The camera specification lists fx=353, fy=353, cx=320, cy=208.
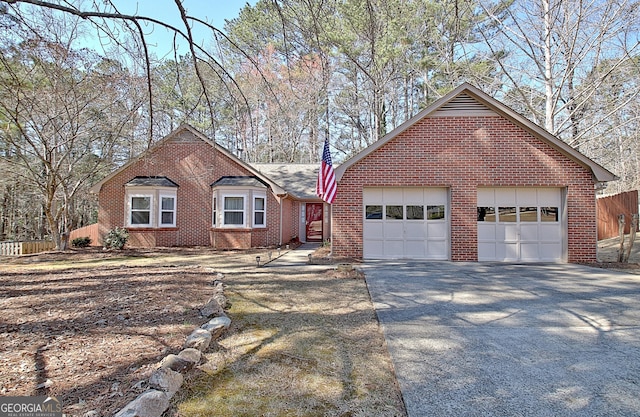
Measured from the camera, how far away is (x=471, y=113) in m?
11.1

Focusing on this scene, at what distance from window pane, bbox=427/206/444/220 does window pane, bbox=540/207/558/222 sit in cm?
305

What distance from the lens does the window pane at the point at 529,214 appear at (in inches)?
434

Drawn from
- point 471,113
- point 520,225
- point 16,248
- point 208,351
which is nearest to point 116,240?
point 16,248

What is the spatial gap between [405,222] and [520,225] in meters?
3.53

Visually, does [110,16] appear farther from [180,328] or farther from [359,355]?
[359,355]

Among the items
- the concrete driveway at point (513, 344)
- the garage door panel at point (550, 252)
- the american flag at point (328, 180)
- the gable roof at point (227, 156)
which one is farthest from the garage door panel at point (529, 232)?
the gable roof at point (227, 156)

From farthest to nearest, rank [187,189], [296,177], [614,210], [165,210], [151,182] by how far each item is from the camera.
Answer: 1. [296,177]
2. [614,210]
3. [187,189]
4. [165,210]
5. [151,182]

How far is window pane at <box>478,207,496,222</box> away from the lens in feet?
36.6

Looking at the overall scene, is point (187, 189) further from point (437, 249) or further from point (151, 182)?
point (437, 249)

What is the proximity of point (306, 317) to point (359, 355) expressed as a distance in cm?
152

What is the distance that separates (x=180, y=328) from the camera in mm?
4395

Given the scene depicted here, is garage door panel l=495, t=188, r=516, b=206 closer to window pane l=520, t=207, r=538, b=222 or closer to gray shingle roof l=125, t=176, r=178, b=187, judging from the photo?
window pane l=520, t=207, r=538, b=222

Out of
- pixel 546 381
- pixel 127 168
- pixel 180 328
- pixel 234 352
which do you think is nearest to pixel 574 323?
pixel 546 381

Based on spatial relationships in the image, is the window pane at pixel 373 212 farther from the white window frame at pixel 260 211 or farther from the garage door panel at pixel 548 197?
the white window frame at pixel 260 211
